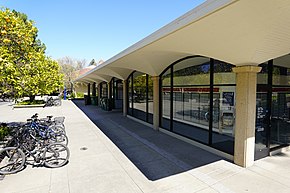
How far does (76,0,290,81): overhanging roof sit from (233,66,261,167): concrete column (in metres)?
0.29

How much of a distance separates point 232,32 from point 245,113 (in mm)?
2152

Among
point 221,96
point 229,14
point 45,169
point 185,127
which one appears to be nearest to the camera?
point 229,14

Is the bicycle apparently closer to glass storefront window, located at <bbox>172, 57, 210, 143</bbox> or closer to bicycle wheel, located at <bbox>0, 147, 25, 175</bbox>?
bicycle wheel, located at <bbox>0, 147, 25, 175</bbox>

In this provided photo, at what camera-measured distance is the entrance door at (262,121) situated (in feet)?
17.1

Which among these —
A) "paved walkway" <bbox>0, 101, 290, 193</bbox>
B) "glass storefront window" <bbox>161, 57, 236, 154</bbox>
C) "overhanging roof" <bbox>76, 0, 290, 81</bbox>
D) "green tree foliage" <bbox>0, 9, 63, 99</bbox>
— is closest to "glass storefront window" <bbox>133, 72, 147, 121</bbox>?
"glass storefront window" <bbox>161, 57, 236, 154</bbox>

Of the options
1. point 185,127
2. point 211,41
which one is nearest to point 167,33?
point 211,41

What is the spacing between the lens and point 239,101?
4.67 metres

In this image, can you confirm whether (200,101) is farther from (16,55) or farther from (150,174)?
(16,55)

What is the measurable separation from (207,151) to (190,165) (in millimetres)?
1299

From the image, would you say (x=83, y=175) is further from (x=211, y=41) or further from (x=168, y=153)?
(x=211, y=41)

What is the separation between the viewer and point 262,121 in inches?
208

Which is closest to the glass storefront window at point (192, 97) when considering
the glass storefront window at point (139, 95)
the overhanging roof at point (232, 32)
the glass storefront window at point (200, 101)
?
the glass storefront window at point (200, 101)

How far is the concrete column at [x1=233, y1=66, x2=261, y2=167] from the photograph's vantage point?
4.47 m

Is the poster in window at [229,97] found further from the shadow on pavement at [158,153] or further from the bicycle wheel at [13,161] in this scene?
the bicycle wheel at [13,161]
